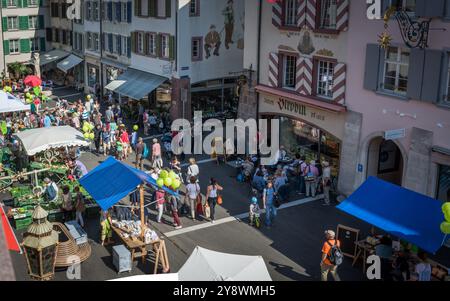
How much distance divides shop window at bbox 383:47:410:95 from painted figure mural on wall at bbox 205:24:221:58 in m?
15.0

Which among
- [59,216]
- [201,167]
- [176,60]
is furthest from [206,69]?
[59,216]

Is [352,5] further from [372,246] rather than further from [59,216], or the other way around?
[59,216]

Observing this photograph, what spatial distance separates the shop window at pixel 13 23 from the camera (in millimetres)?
49219

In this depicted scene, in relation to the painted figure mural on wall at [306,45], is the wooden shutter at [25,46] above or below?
below

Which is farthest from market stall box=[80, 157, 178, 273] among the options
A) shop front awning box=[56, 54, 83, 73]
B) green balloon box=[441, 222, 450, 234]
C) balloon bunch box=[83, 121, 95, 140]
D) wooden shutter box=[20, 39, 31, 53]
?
wooden shutter box=[20, 39, 31, 53]

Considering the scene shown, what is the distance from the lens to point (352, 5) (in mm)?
20562

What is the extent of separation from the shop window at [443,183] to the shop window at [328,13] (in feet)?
24.1

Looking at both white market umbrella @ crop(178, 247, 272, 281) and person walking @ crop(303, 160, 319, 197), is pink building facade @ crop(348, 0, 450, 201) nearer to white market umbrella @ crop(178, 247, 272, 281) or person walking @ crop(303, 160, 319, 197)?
person walking @ crop(303, 160, 319, 197)

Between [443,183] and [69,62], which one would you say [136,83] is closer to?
[69,62]

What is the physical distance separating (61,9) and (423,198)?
4148cm

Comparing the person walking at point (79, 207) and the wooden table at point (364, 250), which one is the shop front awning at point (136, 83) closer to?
the person walking at point (79, 207)

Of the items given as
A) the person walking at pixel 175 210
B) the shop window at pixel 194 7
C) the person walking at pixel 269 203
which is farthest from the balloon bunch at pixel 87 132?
the shop window at pixel 194 7

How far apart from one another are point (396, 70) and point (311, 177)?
5304mm

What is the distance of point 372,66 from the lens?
1998cm
